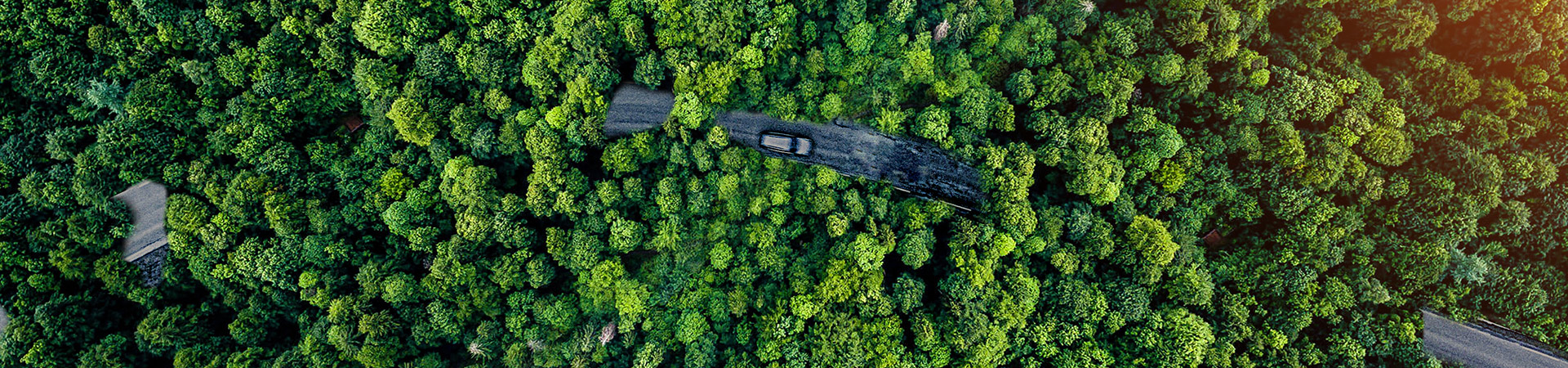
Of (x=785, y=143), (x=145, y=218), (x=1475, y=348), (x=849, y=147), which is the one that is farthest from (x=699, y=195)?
(x=1475, y=348)

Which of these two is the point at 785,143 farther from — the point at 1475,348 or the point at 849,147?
the point at 1475,348

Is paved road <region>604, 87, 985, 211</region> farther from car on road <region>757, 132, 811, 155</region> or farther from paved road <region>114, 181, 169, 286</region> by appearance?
paved road <region>114, 181, 169, 286</region>

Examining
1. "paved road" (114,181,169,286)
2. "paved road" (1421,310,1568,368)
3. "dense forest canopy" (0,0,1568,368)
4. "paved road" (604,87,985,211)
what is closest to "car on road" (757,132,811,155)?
"paved road" (604,87,985,211)

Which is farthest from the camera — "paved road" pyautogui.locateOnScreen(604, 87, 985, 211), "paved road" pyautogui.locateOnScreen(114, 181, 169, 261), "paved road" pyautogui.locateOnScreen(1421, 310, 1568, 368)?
"paved road" pyautogui.locateOnScreen(1421, 310, 1568, 368)

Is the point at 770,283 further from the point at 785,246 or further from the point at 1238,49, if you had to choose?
the point at 1238,49

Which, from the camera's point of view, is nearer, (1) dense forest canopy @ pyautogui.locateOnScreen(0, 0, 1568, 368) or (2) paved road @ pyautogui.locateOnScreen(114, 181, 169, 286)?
(1) dense forest canopy @ pyautogui.locateOnScreen(0, 0, 1568, 368)

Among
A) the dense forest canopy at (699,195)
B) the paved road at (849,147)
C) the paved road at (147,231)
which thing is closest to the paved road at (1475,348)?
the dense forest canopy at (699,195)

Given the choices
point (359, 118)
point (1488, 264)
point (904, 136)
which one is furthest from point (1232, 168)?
point (359, 118)

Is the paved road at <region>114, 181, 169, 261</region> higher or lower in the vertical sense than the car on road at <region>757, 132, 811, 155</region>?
lower
